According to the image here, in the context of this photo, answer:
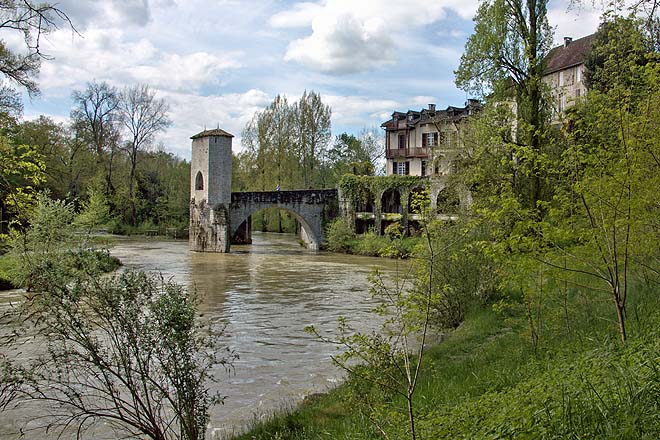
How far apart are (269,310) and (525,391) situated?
1133 centimetres

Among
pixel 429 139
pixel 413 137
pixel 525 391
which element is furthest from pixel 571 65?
pixel 525 391

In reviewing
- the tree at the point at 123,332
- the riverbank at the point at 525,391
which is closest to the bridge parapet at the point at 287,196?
the riverbank at the point at 525,391

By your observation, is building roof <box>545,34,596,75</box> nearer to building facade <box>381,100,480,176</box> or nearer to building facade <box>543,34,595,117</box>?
building facade <box>543,34,595,117</box>

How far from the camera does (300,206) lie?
3753 cm

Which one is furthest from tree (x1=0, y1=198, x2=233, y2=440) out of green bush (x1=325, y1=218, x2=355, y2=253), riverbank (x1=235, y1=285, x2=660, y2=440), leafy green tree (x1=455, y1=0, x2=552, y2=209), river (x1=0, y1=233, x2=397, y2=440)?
green bush (x1=325, y1=218, x2=355, y2=253)

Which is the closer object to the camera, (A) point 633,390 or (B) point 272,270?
(A) point 633,390

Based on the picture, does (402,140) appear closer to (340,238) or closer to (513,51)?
(340,238)

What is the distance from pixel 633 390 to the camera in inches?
140

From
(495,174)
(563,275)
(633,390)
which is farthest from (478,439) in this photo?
(495,174)

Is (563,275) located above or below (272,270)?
above

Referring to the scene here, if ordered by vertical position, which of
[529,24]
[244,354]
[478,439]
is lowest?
[244,354]

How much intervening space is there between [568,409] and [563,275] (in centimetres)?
342

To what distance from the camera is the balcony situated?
43594mm

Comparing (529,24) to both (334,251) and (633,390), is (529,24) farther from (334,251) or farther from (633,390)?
(334,251)
